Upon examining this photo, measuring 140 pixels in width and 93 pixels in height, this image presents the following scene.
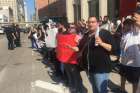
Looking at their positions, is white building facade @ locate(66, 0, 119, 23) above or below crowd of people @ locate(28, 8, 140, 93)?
above

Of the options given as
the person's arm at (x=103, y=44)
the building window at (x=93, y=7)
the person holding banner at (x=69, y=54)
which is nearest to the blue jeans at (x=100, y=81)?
the person's arm at (x=103, y=44)

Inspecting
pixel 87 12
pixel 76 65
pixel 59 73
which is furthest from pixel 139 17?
pixel 87 12

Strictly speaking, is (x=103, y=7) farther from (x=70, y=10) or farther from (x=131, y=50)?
(x=131, y=50)

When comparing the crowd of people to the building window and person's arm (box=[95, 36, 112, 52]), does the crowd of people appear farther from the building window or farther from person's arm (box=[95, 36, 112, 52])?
the building window

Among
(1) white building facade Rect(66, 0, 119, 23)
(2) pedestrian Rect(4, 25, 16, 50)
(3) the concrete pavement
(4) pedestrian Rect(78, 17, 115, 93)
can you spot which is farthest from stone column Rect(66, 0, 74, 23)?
(4) pedestrian Rect(78, 17, 115, 93)

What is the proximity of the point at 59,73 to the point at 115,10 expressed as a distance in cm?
2121

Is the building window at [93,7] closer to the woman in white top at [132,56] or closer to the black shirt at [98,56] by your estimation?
the woman in white top at [132,56]

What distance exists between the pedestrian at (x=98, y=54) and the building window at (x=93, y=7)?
3378 cm

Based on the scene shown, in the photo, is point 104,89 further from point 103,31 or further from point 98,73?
point 103,31

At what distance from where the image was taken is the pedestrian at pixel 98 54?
613 centimetres

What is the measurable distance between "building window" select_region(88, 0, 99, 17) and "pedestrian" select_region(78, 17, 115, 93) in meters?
33.8

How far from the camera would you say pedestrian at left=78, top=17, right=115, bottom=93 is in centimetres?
Result: 613

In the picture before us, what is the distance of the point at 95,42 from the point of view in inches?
239

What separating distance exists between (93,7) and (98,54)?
36.6 meters
